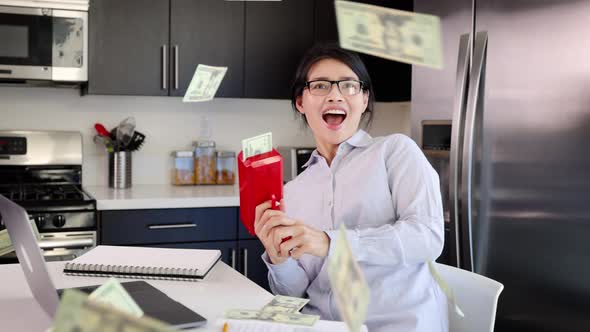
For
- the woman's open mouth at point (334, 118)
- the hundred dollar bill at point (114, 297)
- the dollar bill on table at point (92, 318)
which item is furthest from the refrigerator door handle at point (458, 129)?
the dollar bill on table at point (92, 318)

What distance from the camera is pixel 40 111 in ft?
10.7

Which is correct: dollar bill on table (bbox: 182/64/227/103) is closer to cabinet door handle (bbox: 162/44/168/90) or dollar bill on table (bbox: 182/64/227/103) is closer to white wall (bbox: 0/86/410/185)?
cabinet door handle (bbox: 162/44/168/90)

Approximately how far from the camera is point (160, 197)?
2930 millimetres

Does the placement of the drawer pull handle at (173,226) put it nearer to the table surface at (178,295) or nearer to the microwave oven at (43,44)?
the microwave oven at (43,44)

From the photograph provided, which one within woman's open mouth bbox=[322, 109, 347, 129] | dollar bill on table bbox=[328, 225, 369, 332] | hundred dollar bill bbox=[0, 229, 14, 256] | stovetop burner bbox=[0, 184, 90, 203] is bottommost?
stovetop burner bbox=[0, 184, 90, 203]

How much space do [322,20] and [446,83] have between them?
100 centimetres

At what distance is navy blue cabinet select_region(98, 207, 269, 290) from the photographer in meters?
2.84

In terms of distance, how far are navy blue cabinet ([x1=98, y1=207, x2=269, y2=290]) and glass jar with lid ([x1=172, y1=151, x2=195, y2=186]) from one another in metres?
0.51

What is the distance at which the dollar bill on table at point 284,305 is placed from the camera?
1.20 meters

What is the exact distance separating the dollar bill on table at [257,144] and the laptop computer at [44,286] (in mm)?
294

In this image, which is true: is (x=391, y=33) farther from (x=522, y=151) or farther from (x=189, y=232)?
(x=189, y=232)

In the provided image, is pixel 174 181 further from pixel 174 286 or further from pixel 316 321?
pixel 316 321

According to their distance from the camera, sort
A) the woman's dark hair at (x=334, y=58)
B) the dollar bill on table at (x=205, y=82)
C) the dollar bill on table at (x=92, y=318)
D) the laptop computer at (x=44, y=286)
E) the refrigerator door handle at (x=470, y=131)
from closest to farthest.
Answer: the dollar bill on table at (x=92, y=318), the laptop computer at (x=44, y=286), the woman's dark hair at (x=334, y=58), the refrigerator door handle at (x=470, y=131), the dollar bill on table at (x=205, y=82)

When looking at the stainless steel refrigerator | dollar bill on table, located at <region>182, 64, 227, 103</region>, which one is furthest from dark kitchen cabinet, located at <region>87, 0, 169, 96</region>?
the stainless steel refrigerator
